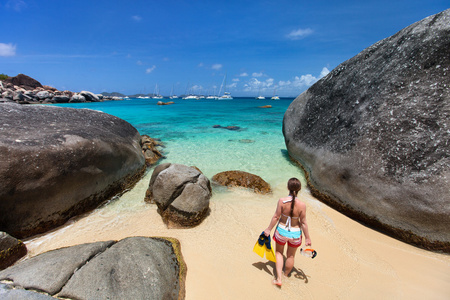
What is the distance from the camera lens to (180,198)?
4812 millimetres

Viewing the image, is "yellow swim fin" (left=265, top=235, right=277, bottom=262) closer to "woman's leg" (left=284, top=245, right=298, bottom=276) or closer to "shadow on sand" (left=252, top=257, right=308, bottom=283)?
"woman's leg" (left=284, top=245, right=298, bottom=276)

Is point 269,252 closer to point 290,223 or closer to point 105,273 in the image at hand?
point 290,223

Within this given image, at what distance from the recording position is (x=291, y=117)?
855 cm

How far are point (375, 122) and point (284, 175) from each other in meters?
3.49

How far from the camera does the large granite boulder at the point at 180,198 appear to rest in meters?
4.74

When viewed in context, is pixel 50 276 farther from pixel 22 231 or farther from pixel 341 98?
pixel 341 98

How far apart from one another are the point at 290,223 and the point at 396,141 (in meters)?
3.52

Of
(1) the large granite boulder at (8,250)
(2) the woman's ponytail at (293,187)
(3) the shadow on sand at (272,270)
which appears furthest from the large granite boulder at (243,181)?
(1) the large granite boulder at (8,250)

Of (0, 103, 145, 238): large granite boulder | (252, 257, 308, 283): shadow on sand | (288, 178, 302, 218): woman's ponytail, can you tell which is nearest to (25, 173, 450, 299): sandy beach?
(252, 257, 308, 283): shadow on sand

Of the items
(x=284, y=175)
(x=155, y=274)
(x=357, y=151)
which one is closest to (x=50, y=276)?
(x=155, y=274)

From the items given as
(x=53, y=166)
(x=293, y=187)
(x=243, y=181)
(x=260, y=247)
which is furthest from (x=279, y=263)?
(x=53, y=166)

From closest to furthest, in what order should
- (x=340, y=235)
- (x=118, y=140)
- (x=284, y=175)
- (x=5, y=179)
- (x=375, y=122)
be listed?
(x=5, y=179)
(x=340, y=235)
(x=375, y=122)
(x=118, y=140)
(x=284, y=175)

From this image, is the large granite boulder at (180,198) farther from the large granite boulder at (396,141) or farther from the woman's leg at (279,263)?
the large granite boulder at (396,141)

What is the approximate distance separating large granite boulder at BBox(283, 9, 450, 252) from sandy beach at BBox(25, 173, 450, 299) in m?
0.46
